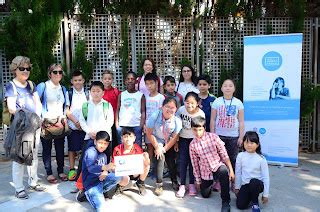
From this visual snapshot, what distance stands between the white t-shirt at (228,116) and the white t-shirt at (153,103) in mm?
759

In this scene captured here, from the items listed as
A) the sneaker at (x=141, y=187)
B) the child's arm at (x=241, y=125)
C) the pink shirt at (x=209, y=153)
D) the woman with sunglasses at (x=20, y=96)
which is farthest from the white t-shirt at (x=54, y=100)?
the child's arm at (x=241, y=125)

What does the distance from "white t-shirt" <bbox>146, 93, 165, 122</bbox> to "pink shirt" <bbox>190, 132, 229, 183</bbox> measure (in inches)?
32.8

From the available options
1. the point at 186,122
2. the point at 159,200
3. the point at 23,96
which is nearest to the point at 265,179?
the point at 186,122

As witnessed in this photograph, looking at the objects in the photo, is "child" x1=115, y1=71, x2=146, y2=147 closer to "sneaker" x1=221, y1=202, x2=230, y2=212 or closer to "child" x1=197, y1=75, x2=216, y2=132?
"child" x1=197, y1=75, x2=216, y2=132

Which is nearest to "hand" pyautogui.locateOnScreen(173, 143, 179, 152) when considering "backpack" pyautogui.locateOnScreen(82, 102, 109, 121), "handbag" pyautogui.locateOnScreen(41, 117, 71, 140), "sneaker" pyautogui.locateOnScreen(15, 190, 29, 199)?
"backpack" pyautogui.locateOnScreen(82, 102, 109, 121)

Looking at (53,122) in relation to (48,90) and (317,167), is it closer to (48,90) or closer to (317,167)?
(48,90)

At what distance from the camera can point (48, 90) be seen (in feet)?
15.5

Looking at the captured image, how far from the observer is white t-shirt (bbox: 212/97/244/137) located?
15.3 feet

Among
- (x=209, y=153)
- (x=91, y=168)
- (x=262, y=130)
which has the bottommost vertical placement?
(x=91, y=168)

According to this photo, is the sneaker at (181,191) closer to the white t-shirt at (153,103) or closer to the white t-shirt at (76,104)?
the white t-shirt at (153,103)

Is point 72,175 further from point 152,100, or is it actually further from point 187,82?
point 187,82

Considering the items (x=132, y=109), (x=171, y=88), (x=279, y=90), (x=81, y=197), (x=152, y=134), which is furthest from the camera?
(x=279, y=90)

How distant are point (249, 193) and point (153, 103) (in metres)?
1.80

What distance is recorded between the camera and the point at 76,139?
5047mm
